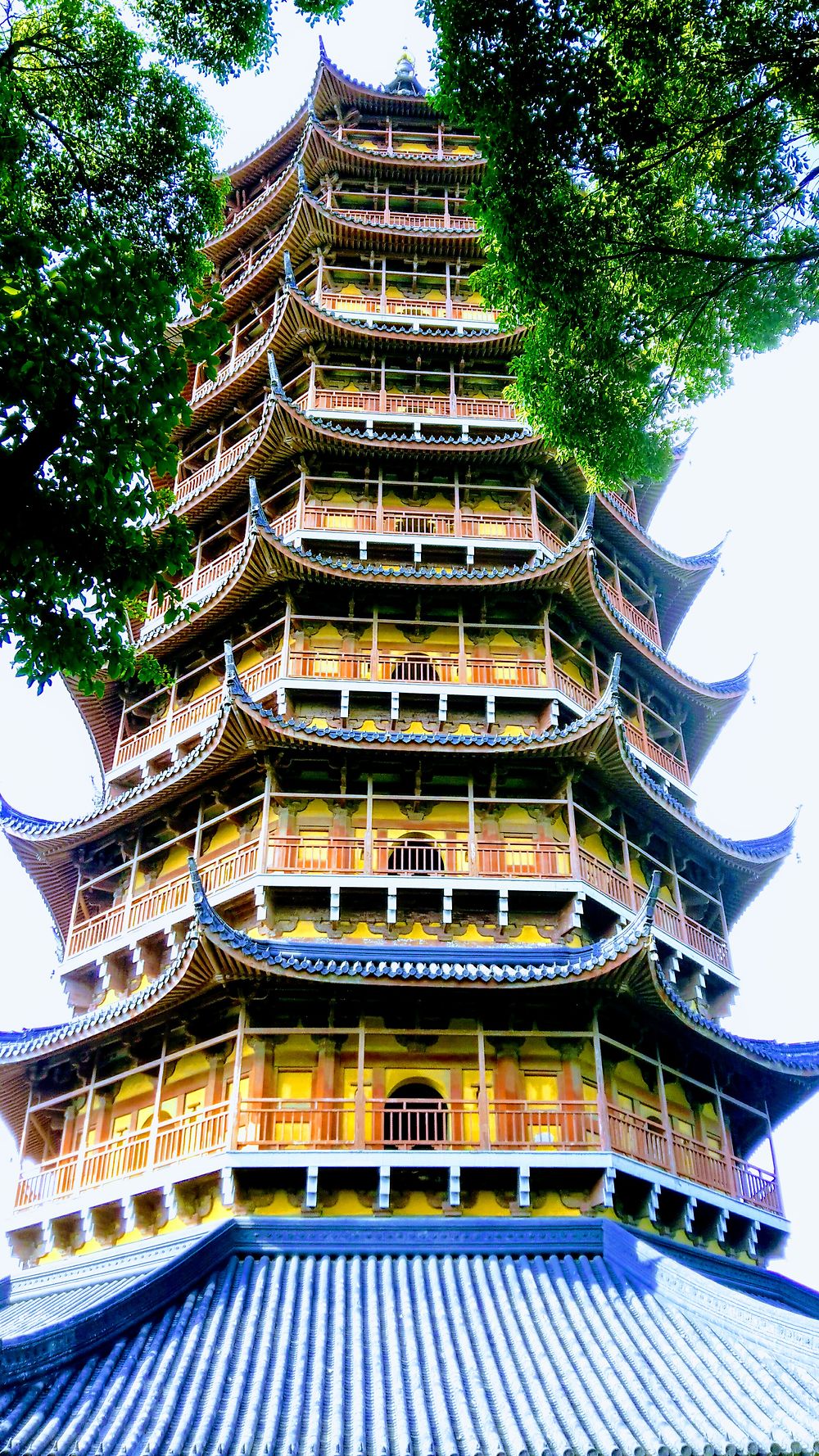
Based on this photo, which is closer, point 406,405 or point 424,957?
point 424,957

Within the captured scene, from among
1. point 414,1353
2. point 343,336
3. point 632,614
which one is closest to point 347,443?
point 343,336

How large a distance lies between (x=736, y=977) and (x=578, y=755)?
5.58m

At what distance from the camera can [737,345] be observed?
1195 centimetres

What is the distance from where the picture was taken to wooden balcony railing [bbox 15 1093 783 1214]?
592 inches

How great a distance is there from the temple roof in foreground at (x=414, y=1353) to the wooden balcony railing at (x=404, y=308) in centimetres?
1743

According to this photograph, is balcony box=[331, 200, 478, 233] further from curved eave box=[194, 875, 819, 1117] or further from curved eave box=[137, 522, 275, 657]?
curved eave box=[194, 875, 819, 1117]

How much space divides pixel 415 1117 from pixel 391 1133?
725 millimetres

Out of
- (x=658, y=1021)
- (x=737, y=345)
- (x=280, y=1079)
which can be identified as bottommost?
(x=280, y=1079)

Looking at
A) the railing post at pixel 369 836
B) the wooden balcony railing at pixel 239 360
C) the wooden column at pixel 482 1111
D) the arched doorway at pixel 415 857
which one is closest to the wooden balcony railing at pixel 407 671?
the railing post at pixel 369 836

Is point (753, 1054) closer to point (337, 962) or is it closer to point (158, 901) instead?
point (337, 962)

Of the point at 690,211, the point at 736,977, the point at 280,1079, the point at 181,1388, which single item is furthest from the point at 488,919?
the point at 690,211

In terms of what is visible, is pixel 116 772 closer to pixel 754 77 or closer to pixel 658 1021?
pixel 658 1021

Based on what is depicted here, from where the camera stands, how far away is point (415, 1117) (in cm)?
1600

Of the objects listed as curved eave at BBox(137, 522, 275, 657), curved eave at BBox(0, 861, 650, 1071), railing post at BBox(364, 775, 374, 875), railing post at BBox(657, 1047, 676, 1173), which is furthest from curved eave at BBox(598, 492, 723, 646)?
railing post at BBox(657, 1047, 676, 1173)
